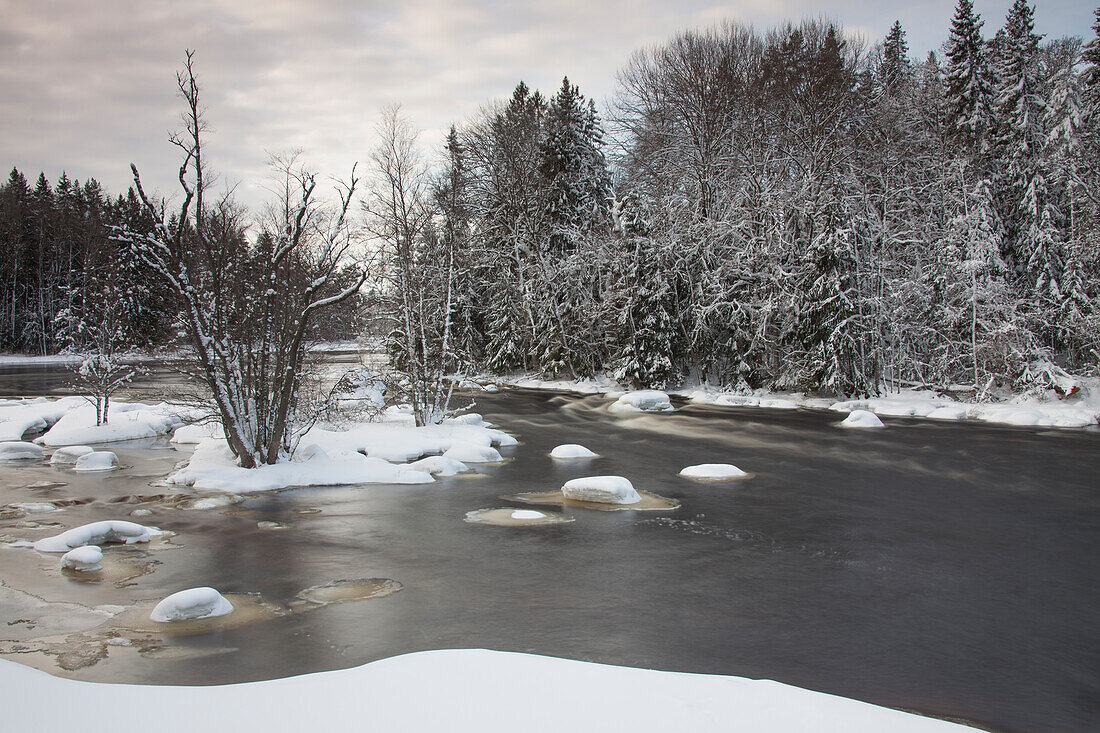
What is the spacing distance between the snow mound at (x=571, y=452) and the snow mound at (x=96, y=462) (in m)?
9.87

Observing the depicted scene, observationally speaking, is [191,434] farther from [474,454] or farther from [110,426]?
[474,454]

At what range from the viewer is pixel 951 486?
13953mm

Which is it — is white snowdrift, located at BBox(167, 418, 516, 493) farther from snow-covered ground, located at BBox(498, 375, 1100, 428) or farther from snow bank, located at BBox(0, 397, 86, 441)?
snow-covered ground, located at BBox(498, 375, 1100, 428)

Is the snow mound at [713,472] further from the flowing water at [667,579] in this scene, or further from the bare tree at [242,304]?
the bare tree at [242,304]

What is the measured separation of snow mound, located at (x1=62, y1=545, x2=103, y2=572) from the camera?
29.3 feet

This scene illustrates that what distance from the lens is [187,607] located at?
7.28m

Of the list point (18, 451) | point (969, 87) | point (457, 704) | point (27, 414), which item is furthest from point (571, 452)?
point (969, 87)

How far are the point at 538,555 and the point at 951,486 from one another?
29.3 ft

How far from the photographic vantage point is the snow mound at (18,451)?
56.9ft

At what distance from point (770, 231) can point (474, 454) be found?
62.0ft

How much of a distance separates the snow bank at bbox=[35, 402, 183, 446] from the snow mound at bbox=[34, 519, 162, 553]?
901 cm

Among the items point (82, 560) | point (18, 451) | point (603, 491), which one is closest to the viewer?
point (82, 560)

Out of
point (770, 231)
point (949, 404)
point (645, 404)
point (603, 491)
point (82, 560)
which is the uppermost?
point (770, 231)

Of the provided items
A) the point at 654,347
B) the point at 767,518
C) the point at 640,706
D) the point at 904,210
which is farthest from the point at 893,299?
the point at 640,706
